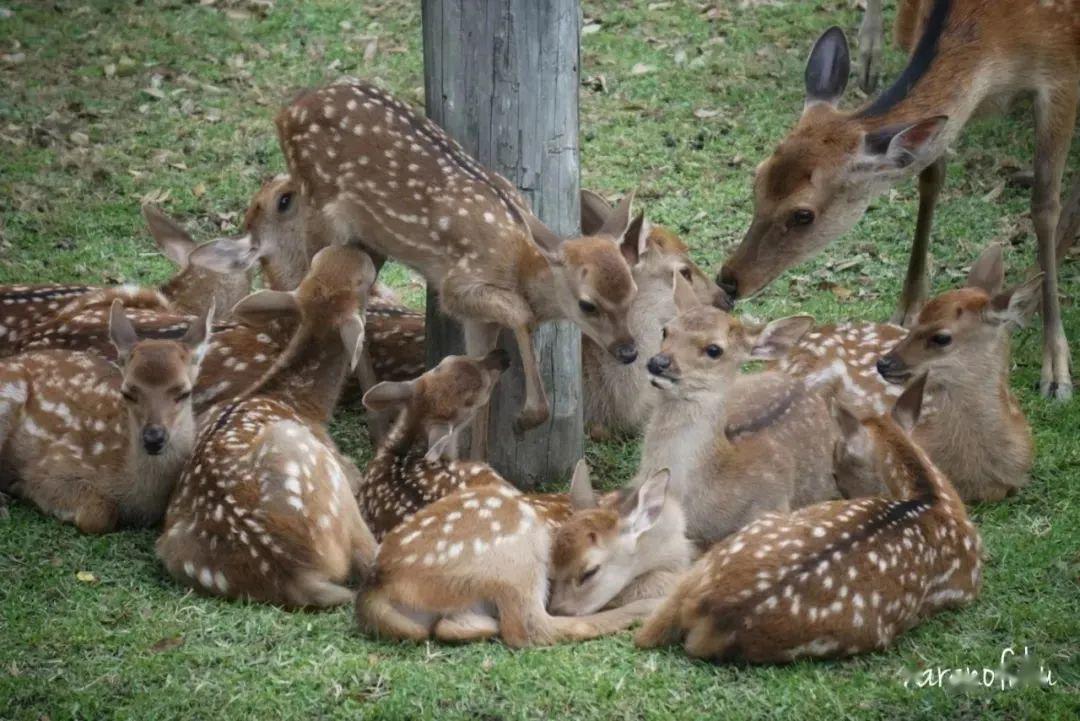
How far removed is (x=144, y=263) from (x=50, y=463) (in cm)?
244

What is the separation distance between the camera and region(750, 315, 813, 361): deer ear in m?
5.40

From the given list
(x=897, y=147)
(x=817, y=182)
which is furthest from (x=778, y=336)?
(x=897, y=147)

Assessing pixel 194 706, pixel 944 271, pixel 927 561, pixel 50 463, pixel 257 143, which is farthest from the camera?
pixel 257 143

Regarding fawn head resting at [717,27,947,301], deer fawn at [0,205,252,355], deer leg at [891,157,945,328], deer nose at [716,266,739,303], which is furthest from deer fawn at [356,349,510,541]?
deer leg at [891,157,945,328]

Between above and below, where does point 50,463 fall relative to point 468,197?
below

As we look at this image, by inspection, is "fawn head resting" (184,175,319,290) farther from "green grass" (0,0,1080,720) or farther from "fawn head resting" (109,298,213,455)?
"fawn head resting" (109,298,213,455)

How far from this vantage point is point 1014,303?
568cm

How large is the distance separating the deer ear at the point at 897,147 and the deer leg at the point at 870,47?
3171mm

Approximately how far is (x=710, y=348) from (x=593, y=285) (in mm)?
480

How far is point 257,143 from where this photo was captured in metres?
9.02

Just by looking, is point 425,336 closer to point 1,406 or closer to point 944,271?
point 1,406

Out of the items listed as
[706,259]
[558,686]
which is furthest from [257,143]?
[558,686]

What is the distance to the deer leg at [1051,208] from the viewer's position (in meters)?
6.48

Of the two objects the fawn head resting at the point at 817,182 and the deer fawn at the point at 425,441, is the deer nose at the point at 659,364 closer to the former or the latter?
the deer fawn at the point at 425,441
